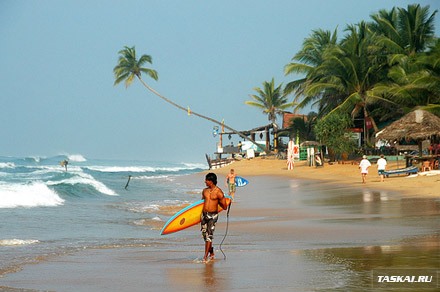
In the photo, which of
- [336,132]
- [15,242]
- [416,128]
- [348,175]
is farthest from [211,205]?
[336,132]

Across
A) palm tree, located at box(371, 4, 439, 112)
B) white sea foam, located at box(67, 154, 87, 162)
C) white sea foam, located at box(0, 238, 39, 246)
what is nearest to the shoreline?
palm tree, located at box(371, 4, 439, 112)

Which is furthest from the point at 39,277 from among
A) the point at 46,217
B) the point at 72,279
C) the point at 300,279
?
the point at 46,217

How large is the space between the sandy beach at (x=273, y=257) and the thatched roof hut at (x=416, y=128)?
12.4 meters

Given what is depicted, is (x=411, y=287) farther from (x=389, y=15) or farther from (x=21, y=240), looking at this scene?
(x=389, y=15)

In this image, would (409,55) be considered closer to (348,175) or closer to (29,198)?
(348,175)

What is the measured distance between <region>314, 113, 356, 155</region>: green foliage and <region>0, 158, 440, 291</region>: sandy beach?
25.0 m

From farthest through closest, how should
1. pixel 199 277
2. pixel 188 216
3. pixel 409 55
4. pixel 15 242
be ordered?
pixel 409 55
pixel 15 242
pixel 188 216
pixel 199 277

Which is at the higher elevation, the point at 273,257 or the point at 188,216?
the point at 188,216

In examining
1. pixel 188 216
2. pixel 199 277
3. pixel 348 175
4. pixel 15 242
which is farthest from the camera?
pixel 348 175

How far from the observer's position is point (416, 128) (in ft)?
106

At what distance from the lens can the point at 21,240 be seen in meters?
14.1

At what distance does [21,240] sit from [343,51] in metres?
35.4

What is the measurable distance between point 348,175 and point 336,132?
6.79m

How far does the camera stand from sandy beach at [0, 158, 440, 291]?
831cm
